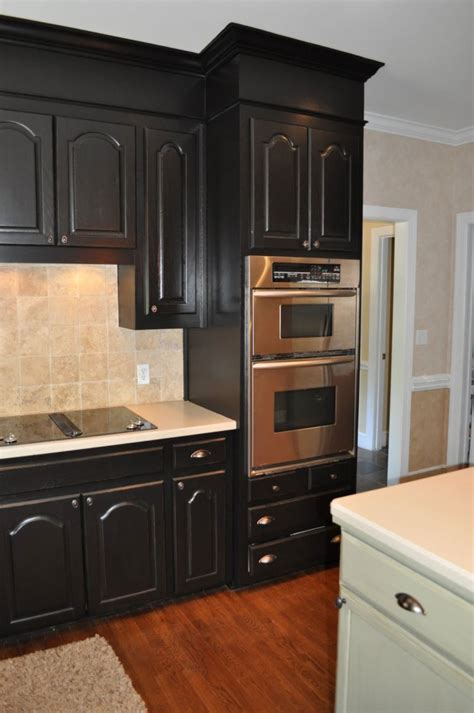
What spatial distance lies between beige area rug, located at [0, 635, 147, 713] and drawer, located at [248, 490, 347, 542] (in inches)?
35.5

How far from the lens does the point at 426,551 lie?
138 centimetres

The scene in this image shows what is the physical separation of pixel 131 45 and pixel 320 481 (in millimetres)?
2380

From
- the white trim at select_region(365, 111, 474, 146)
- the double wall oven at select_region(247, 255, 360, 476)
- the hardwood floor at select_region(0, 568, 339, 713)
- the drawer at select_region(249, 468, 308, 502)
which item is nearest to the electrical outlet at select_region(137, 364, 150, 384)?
the double wall oven at select_region(247, 255, 360, 476)

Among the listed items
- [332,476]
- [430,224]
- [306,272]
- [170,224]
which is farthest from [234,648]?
[430,224]

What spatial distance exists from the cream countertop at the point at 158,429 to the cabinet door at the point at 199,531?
253 millimetres

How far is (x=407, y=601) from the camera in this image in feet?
4.71

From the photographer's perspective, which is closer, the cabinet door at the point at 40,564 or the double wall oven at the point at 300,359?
the cabinet door at the point at 40,564

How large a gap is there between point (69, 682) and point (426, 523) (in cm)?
164

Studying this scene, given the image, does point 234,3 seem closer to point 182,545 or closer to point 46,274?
point 46,274

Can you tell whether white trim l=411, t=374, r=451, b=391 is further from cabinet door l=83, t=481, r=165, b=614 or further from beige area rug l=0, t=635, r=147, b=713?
beige area rug l=0, t=635, r=147, b=713

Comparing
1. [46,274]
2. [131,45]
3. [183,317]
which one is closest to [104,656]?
[183,317]

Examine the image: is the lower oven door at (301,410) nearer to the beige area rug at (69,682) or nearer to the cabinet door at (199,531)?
the cabinet door at (199,531)

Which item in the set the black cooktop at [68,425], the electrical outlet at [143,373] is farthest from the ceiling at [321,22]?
the black cooktop at [68,425]

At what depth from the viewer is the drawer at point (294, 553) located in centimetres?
300
